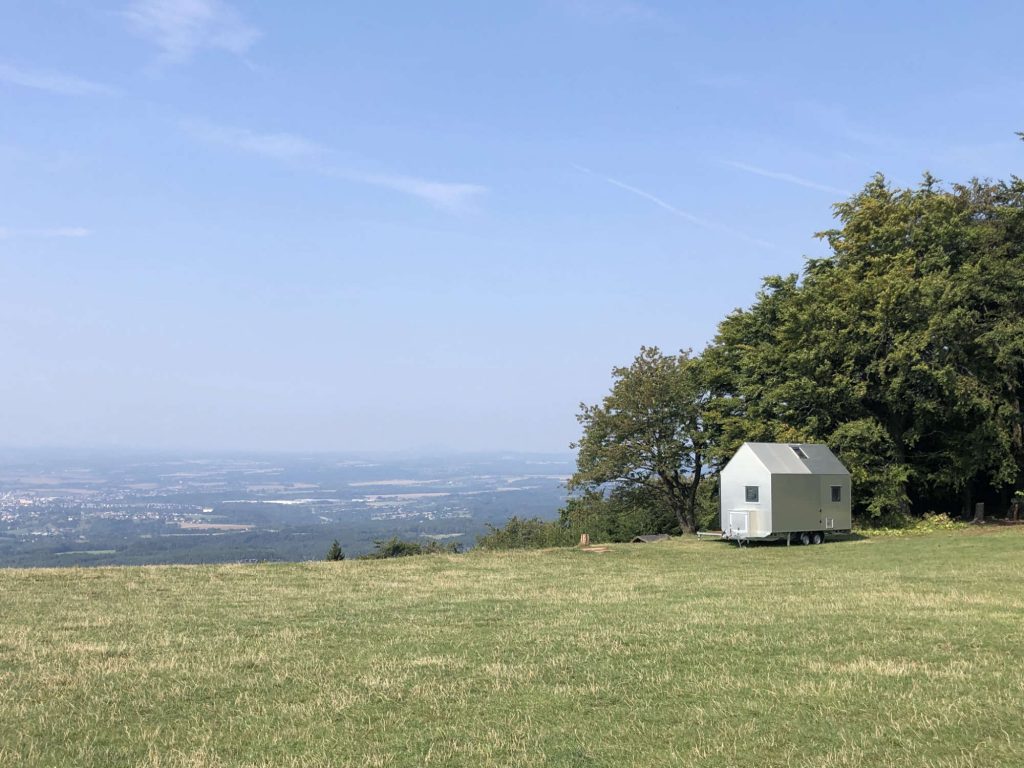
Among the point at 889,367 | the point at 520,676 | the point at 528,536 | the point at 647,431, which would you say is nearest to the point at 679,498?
the point at 647,431

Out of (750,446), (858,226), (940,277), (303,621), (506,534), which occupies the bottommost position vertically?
(506,534)

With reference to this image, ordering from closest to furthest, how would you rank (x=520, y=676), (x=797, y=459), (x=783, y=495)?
(x=520, y=676) → (x=783, y=495) → (x=797, y=459)

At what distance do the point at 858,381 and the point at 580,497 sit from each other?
2148 cm

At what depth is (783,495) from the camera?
37125mm

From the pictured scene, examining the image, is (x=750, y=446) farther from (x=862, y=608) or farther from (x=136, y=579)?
(x=136, y=579)

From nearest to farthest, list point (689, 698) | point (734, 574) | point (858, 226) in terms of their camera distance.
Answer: point (689, 698) → point (734, 574) → point (858, 226)

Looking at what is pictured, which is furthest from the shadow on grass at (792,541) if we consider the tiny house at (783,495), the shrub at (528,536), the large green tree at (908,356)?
the shrub at (528,536)

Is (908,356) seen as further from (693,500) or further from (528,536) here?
(528,536)

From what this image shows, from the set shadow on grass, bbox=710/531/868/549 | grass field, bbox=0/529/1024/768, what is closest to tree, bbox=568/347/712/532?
shadow on grass, bbox=710/531/868/549

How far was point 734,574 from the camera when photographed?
25984 millimetres

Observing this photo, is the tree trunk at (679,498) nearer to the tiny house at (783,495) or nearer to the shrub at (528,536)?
the shrub at (528,536)

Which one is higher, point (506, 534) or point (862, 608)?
point (862, 608)

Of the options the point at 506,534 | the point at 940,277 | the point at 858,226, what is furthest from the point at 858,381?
the point at 506,534

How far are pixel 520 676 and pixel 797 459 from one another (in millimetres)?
30425
